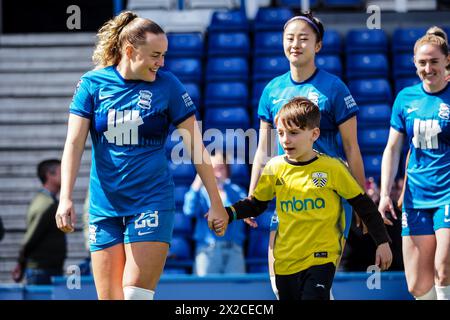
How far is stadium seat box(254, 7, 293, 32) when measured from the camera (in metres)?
12.0

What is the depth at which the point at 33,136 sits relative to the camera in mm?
11742

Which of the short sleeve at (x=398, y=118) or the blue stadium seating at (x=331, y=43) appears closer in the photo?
the short sleeve at (x=398, y=118)

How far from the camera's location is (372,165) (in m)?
10.3

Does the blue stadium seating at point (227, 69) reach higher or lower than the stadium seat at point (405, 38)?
lower

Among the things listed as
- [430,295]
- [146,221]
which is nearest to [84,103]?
[146,221]

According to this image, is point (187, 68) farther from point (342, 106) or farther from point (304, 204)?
point (304, 204)

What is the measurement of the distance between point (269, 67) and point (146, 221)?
6.13 meters

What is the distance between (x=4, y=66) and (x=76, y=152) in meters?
7.25

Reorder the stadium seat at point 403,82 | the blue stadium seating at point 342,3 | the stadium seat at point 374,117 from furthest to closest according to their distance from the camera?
the blue stadium seating at point 342,3 < the stadium seat at point 403,82 < the stadium seat at point 374,117

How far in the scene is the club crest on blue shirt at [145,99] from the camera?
18.0 ft

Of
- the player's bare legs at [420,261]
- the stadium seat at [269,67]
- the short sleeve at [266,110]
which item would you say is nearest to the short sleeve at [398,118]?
the player's bare legs at [420,261]

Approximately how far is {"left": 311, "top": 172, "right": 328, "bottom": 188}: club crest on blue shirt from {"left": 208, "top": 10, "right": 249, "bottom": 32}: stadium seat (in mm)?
6564

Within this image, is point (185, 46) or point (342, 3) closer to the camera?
point (185, 46)

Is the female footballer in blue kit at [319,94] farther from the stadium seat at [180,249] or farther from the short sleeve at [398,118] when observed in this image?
the stadium seat at [180,249]
